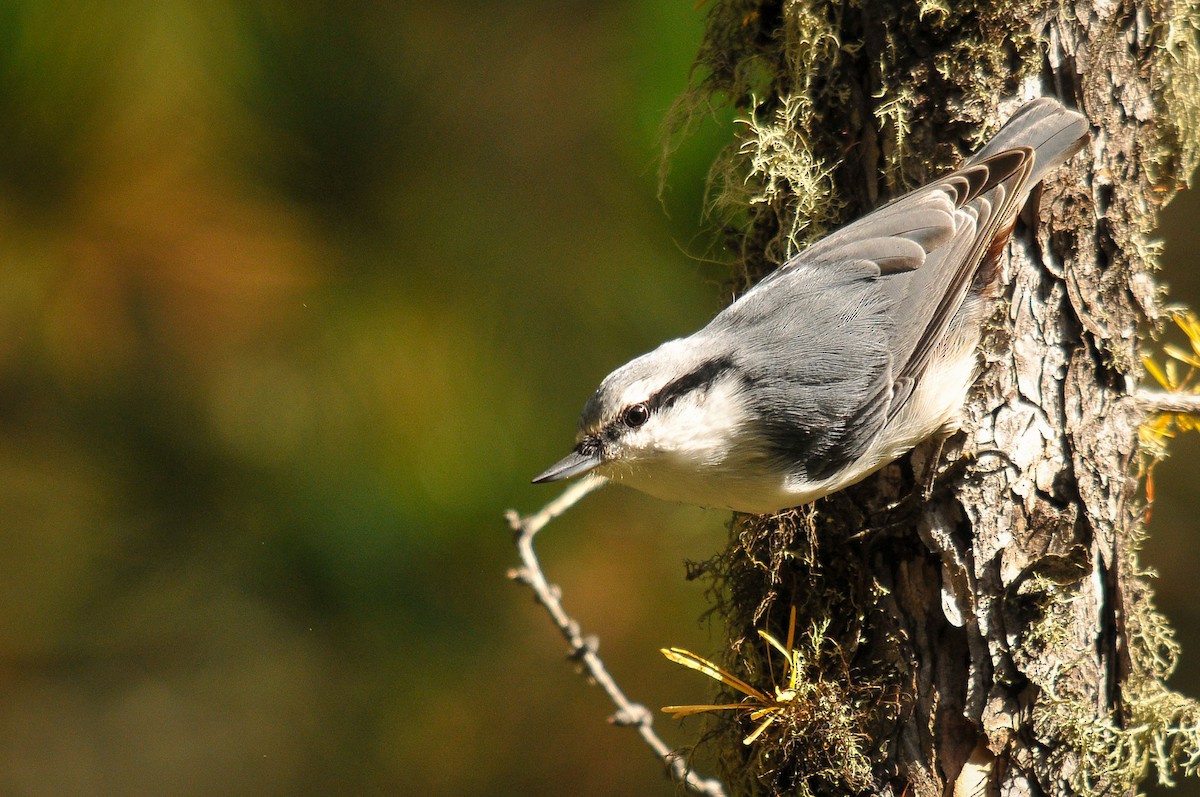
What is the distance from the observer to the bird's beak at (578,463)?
1.53 meters

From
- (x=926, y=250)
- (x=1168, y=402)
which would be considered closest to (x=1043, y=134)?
(x=926, y=250)

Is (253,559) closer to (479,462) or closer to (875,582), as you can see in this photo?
(479,462)

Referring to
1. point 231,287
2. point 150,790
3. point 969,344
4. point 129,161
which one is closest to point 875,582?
point 969,344

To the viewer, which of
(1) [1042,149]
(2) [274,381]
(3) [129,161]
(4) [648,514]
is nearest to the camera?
(1) [1042,149]

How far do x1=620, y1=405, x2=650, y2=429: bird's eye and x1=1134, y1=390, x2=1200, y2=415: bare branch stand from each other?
2.75 feet

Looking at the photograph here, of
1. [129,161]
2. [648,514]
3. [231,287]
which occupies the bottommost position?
[648,514]

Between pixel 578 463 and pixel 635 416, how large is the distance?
0.12 meters

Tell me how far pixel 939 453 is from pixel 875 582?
0.78 feet

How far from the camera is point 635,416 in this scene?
5.17 feet

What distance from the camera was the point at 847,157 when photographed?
1714 mm

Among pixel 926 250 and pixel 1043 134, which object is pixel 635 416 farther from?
pixel 1043 134

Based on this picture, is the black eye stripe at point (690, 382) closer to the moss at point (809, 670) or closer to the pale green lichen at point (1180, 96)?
the moss at point (809, 670)

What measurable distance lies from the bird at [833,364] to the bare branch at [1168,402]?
31cm

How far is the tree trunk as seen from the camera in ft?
4.97
